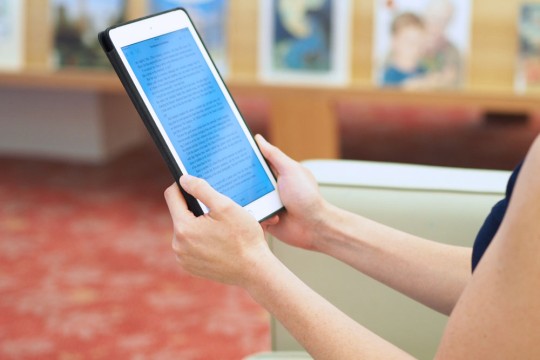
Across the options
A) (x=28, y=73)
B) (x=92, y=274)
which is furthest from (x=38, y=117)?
(x=92, y=274)

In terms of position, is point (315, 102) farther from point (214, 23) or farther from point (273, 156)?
point (273, 156)

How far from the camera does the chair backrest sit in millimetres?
1322

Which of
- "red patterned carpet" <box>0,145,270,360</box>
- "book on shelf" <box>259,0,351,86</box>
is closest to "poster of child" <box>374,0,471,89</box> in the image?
"book on shelf" <box>259,0,351,86</box>

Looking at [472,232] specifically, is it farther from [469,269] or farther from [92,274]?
[92,274]

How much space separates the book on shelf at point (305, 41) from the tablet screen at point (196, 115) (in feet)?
5.27

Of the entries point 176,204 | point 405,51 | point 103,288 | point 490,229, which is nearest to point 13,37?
point 103,288

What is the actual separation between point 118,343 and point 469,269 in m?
1.13

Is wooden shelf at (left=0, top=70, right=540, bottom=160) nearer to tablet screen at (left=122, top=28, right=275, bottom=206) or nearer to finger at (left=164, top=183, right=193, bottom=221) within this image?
tablet screen at (left=122, top=28, right=275, bottom=206)

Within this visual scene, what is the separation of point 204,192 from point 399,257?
0.99 feet

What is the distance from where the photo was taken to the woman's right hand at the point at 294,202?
3.99 ft

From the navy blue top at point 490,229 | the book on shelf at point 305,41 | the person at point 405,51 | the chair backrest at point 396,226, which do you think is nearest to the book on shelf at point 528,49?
the person at point 405,51

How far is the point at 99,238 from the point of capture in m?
2.72

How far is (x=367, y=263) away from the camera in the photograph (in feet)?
3.95

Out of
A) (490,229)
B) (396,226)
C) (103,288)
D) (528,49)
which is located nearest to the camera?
(490,229)
